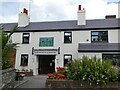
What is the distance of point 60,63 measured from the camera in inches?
829

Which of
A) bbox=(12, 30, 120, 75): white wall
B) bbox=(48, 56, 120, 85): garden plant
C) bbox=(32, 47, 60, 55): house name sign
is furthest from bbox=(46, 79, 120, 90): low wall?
bbox=(32, 47, 60, 55): house name sign

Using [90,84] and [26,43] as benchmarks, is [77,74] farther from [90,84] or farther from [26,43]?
[26,43]

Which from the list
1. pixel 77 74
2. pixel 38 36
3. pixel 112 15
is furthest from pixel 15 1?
pixel 112 15

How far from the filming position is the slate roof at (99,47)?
18.9m

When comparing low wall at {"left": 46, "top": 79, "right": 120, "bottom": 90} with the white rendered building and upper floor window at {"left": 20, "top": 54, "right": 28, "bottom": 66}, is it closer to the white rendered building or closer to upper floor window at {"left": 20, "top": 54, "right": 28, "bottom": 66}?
the white rendered building

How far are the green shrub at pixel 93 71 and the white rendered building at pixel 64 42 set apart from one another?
11.1m

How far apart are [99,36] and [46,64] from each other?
7905 mm

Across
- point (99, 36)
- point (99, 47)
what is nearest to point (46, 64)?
point (99, 47)

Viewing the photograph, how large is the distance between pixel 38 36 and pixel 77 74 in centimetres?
1501

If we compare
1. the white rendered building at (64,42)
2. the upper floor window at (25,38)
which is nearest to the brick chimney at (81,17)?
the white rendered building at (64,42)

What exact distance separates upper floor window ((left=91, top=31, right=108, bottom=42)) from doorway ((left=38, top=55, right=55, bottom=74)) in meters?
5.86

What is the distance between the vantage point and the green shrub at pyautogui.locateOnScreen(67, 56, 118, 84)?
758cm

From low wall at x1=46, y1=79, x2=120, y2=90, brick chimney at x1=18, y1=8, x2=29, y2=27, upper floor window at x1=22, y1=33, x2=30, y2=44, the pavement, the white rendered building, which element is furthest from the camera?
brick chimney at x1=18, y1=8, x2=29, y2=27

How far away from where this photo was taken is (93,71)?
25.2 feet
